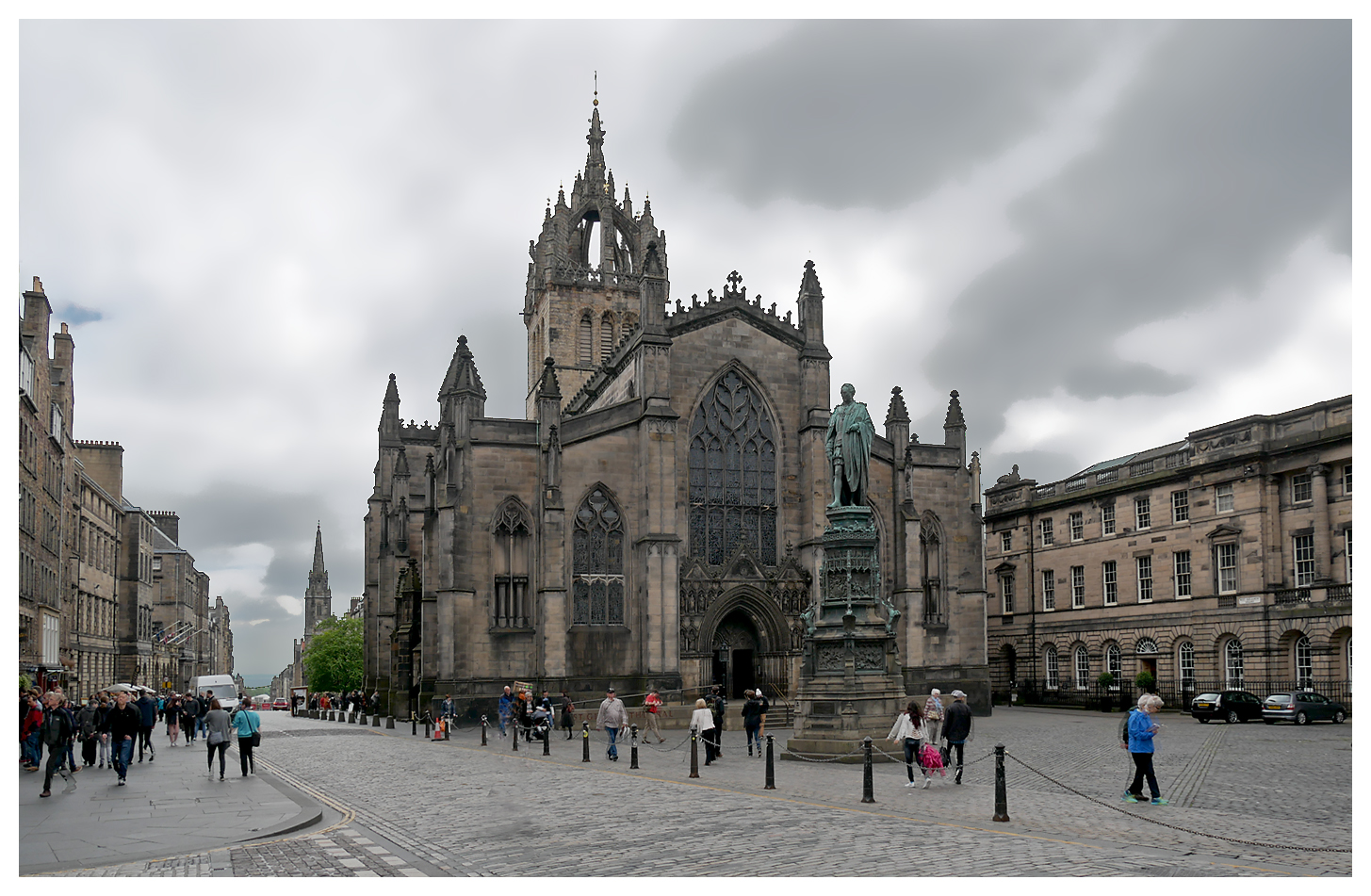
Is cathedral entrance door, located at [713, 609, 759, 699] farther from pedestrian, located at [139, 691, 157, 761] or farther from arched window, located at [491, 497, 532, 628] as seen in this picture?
pedestrian, located at [139, 691, 157, 761]

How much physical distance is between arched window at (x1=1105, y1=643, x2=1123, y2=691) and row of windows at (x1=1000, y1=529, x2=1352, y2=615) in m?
1.92

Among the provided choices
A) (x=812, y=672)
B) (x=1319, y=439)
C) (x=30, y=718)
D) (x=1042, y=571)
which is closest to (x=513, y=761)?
(x=812, y=672)

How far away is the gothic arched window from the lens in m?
44.3

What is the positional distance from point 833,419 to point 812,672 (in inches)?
206

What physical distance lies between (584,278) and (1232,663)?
38351mm

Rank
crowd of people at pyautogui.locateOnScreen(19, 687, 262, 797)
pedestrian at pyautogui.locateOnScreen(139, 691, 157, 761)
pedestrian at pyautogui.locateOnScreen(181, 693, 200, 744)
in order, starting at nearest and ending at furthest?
crowd of people at pyautogui.locateOnScreen(19, 687, 262, 797), pedestrian at pyautogui.locateOnScreen(139, 691, 157, 761), pedestrian at pyautogui.locateOnScreen(181, 693, 200, 744)

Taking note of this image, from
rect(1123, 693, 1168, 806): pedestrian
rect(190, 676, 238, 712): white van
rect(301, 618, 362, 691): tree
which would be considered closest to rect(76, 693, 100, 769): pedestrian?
rect(1123, 693, 1168, 806): pedestrian

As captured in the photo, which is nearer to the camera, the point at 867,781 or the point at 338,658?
the point at 867,781

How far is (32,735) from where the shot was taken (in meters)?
23.4

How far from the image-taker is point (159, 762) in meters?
26.9

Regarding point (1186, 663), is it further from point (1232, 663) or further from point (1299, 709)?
point (1299, 709)

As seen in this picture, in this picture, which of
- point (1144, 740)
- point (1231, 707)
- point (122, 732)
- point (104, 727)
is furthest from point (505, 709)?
point (1144, 740)

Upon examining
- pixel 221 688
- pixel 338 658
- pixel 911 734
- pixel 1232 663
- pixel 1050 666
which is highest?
pixel 911 734

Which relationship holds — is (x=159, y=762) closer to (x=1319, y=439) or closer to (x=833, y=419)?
(x=833, y=419)
